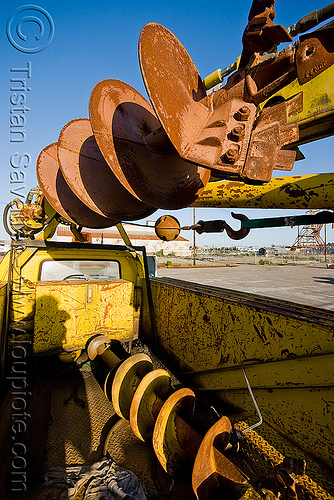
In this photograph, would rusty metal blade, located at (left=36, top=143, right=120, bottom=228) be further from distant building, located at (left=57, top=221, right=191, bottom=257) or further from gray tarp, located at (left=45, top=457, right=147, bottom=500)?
distant building, located at (left=57, top=221, right=191, bottom=257)

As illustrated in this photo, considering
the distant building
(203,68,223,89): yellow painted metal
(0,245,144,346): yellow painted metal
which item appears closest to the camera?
(203,68,223,89): yellow painted metal

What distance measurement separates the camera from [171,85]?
3.98 ft

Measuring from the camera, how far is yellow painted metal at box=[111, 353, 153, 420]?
7.47ft

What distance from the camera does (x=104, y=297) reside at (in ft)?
10.6

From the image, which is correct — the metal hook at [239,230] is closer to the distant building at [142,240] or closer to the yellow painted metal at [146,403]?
the yellow painted metal at [146,403]

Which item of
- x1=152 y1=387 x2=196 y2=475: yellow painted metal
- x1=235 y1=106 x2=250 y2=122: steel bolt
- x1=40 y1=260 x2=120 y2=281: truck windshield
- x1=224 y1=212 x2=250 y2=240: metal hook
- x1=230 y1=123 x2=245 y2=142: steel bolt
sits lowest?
x1=152 y1=387 x2=196 y2=475: yellow painted metal

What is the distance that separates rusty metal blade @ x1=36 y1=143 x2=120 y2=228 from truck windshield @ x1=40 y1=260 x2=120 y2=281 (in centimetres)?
121

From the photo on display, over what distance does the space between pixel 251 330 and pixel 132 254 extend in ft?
7.61

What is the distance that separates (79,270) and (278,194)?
2.75 metres

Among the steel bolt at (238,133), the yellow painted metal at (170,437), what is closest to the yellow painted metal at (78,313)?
the yellow painted metal at (170,437)

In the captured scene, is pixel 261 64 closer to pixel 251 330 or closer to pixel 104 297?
pixel 251 330

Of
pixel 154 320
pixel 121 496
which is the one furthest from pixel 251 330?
pixel 154 320

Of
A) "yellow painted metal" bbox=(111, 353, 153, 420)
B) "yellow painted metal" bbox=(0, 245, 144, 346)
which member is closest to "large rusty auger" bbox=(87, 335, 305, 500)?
"yellow painted metal" bbox=(111, 353, 153, 420)

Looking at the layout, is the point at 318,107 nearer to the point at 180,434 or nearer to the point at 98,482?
the point at 180,434
